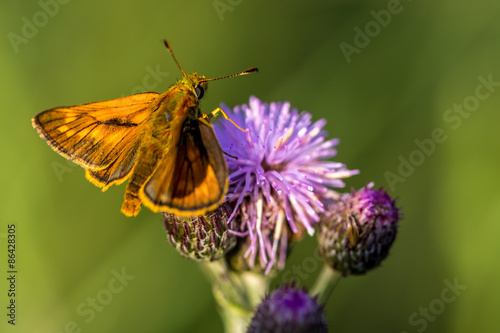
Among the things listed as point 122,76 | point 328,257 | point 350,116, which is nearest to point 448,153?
point 350,116

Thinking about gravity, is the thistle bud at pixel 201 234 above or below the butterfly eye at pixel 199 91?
below

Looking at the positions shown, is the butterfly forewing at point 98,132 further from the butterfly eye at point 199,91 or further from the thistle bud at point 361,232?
the thistle bud at point 361,232

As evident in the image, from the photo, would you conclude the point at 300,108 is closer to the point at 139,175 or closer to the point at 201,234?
the point at 201,234

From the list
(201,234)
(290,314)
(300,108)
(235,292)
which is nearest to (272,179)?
(201,234)

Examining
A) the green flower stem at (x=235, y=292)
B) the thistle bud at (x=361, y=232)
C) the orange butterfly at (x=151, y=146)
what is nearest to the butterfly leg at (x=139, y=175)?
the orange butterfly at (x=151, y=146)

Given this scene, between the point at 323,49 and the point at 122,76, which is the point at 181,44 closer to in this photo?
the point at 122,76

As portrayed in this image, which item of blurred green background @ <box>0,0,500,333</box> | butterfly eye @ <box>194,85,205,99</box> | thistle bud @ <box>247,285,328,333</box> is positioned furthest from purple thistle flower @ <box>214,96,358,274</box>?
blurred green background @ <box>0,0,500,333</box>
